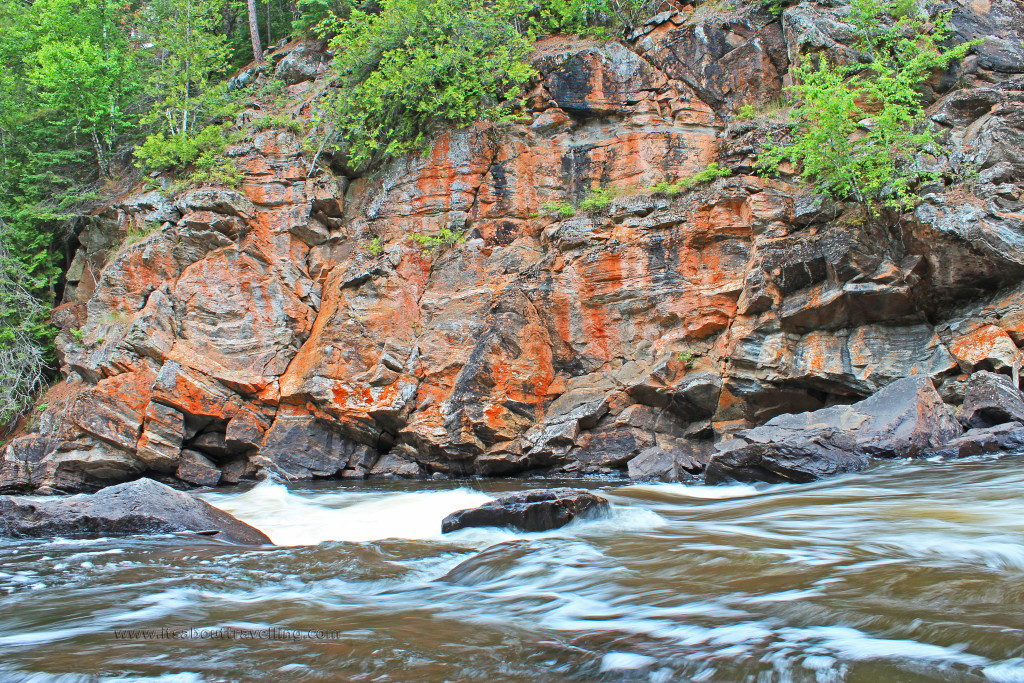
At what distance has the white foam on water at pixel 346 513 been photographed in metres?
6.40

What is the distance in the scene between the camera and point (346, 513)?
26.0ft

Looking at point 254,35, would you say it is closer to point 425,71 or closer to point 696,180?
point 425,71

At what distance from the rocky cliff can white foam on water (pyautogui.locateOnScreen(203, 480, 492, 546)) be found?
10.4ft

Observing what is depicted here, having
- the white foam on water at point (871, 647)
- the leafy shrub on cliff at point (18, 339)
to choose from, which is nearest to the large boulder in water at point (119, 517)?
the white foam on water at point (871, 647)

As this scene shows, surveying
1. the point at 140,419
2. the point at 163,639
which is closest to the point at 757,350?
the point at 163,639

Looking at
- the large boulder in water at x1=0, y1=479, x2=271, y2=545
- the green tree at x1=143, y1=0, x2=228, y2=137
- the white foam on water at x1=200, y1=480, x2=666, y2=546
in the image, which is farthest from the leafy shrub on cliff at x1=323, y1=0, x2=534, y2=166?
the large boulder in water at x1=0, y1=479, x2=271, y2=545

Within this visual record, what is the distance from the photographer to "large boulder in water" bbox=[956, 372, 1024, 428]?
28.8 feet

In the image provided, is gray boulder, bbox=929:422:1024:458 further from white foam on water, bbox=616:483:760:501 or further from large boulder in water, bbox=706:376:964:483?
white foam on water, bbox=616:483:760:501

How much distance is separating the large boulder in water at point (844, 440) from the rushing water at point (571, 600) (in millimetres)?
1873

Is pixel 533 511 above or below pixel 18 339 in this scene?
below

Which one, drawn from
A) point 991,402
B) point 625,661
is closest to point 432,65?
point 991,402

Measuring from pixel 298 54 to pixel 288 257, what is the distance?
9.01m

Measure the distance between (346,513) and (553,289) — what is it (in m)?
7.43

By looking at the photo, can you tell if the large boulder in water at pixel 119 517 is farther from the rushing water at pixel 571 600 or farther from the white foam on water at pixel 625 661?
the white foam on water at pixel 625 661
